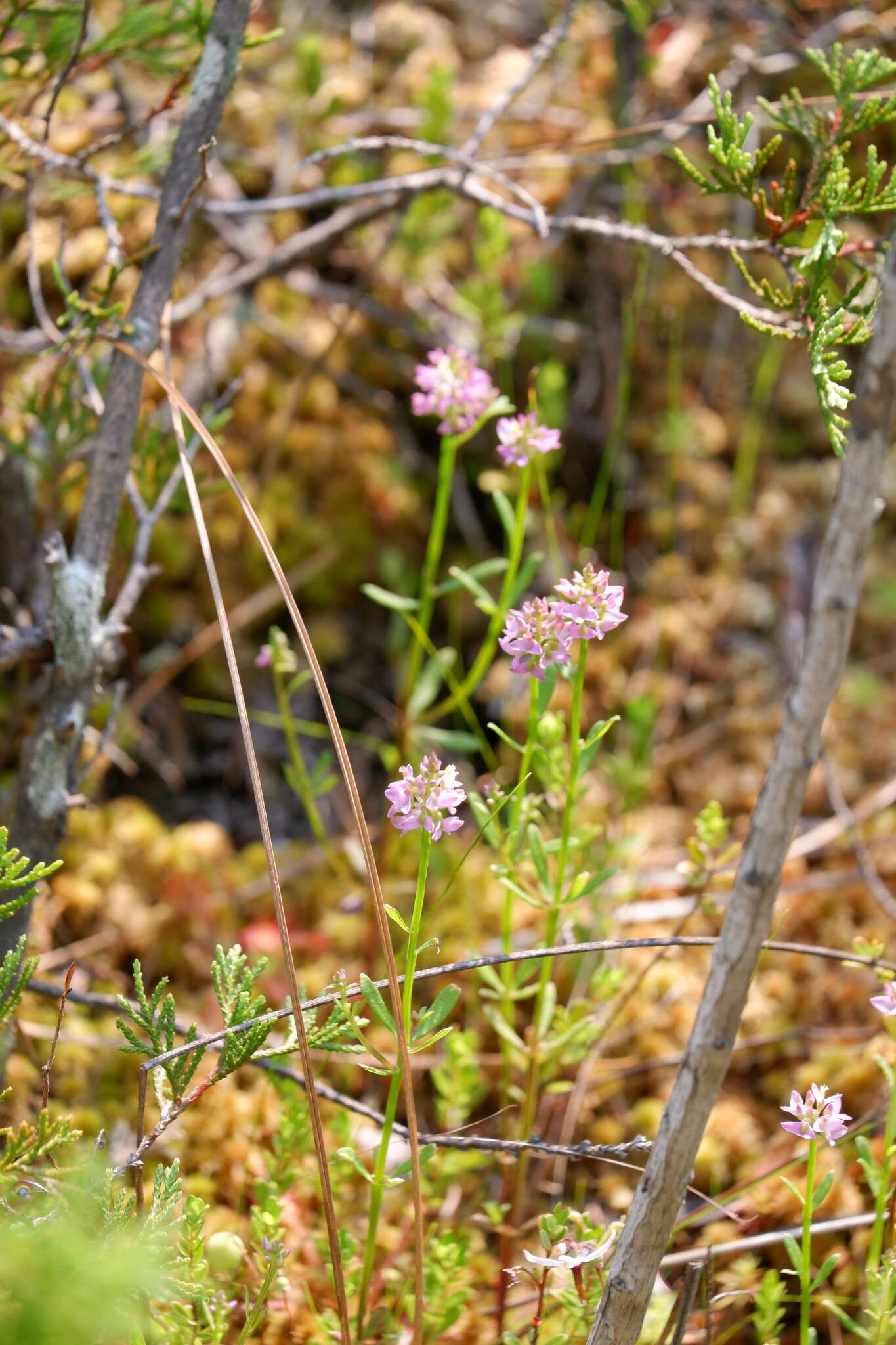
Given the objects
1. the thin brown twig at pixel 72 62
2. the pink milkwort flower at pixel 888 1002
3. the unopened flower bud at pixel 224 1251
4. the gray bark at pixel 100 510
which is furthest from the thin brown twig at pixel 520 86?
the unopened flower bud at pixel 224 1251

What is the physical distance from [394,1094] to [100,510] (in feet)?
3.80

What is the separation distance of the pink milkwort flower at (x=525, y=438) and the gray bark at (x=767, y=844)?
677 millimetres

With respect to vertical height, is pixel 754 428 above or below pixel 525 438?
above

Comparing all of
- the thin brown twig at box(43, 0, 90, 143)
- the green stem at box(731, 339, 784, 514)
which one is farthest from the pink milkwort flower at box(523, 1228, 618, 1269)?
the green stem at box(731, 339, 784, 514)

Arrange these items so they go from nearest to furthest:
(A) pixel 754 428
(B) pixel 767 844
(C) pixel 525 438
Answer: (B) pixel 767 844
(C) pixel 525 438
(A) pixel 754 428

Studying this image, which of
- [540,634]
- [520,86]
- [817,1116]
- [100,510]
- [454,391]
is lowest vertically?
[817,1116]

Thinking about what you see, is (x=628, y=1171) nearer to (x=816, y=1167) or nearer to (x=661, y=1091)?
(x=661, y=1091)

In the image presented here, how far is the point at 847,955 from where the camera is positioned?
1.47m

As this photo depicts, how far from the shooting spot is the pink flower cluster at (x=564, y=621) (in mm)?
1352

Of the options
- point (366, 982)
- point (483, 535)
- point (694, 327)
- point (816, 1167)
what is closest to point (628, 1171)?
point (816, 1167)

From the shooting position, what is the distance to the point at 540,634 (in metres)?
1.37

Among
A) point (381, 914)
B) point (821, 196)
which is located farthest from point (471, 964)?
point (821, 196)

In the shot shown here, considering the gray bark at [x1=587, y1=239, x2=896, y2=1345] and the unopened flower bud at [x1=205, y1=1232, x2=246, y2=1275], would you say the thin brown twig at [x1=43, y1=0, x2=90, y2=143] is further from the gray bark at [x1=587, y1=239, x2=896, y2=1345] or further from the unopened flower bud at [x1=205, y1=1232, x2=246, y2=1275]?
the unopened flower bud at [x1=205, y1=1232, x2=246, y2=1275]

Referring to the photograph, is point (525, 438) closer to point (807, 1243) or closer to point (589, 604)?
point (589, 604)
